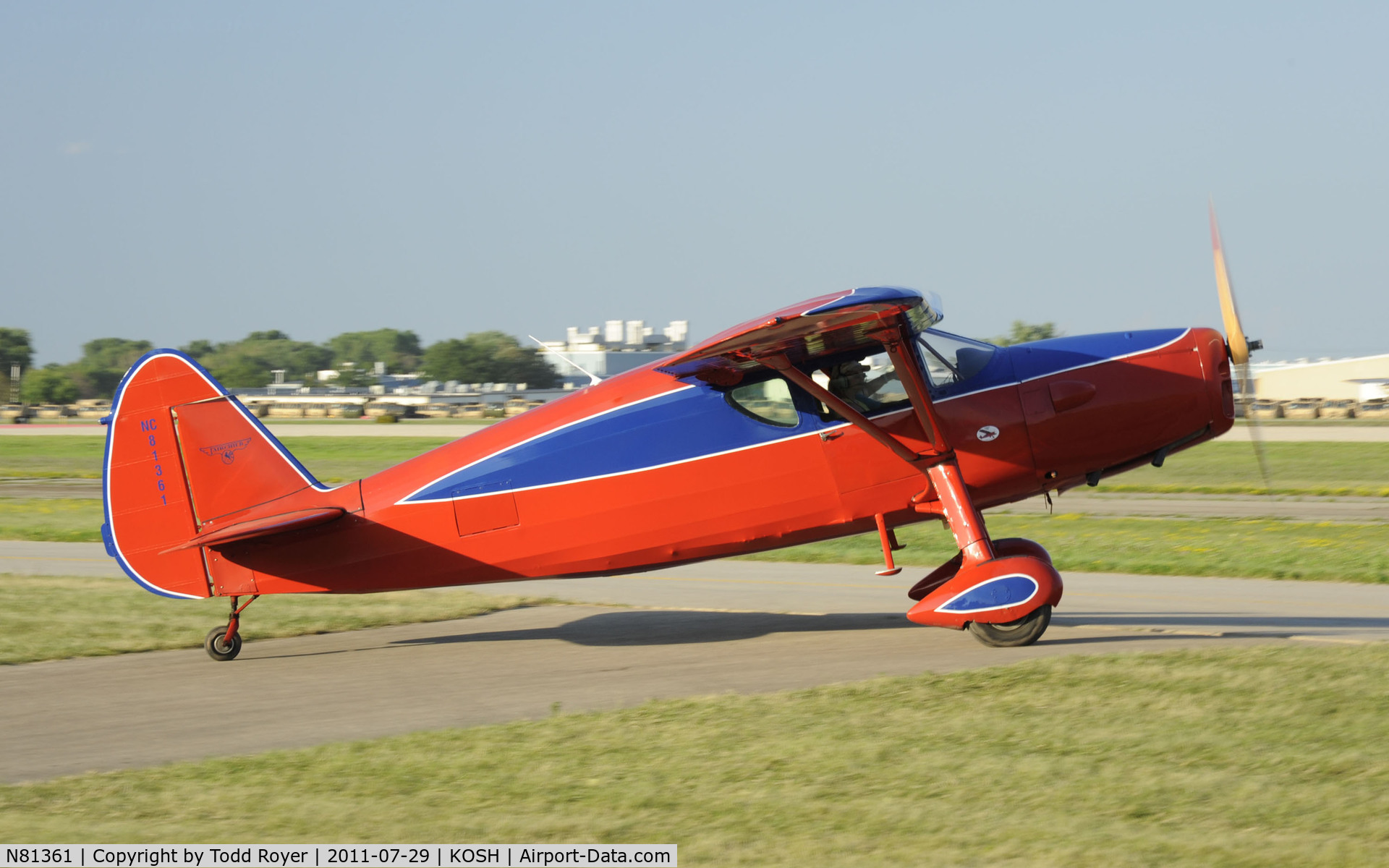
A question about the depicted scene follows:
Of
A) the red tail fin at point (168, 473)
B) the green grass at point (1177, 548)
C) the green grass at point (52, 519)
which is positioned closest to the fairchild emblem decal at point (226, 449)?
the red tail fin at point (168, 473)

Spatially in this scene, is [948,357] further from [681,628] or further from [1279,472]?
[1279,472]

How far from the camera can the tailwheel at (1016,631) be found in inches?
376

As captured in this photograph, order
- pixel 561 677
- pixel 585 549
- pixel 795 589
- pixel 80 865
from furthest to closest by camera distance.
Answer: pixel 795 589
pixel 585 549
pixel 561 677
pixel 80 865

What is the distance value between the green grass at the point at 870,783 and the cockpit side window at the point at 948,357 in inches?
115

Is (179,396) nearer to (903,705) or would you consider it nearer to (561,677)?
(561,677)

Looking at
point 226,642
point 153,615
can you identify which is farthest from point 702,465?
point 153,615

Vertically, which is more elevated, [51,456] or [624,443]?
[51,456]

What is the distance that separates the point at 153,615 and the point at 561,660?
5.65 metres

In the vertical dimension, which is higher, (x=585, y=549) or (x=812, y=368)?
(x=812, y=368)

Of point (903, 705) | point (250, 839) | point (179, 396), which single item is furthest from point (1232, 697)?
point (179, 396)

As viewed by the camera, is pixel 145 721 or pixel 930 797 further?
pixel 145 721

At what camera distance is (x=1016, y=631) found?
9625 mm

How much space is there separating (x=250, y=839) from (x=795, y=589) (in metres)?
9.60

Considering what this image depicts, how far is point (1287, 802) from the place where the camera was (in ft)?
17.6
